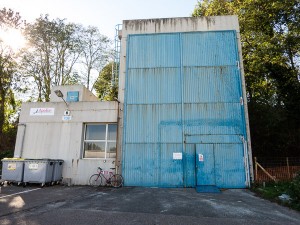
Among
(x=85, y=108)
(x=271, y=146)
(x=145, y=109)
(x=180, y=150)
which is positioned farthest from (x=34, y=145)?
(x=271, y=146)

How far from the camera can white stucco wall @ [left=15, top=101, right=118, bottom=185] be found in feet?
41.9

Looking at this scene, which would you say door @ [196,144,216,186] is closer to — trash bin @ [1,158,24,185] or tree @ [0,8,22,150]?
trash bin @ [1,158,24,185]

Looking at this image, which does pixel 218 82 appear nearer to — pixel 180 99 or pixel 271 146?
pixel 180 99

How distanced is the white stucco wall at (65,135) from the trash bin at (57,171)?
28 cm

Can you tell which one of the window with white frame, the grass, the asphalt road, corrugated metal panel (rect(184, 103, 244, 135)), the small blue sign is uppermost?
the small blue sign

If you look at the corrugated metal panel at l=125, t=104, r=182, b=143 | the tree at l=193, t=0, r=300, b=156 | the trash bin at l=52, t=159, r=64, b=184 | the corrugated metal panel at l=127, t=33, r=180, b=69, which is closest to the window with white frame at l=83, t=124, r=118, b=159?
the corrugated metal panel at l=125, t=104, r=182, b=143

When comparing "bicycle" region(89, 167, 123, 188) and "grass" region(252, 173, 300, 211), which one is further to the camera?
"bicycle" region(89, 167, 123, 188)

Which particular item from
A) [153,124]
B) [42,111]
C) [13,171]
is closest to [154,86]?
[153,124]

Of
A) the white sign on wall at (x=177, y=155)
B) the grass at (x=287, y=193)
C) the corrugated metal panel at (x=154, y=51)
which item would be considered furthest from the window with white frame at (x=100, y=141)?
the grass at (x=287, y=193)

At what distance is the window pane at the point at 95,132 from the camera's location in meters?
13.4

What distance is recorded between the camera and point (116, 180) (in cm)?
1212

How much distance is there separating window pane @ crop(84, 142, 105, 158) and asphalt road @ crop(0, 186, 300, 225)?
14.4 feet

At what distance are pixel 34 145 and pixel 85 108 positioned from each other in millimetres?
3631

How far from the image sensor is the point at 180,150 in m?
12.3
